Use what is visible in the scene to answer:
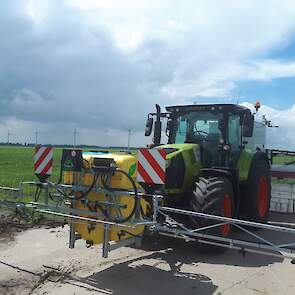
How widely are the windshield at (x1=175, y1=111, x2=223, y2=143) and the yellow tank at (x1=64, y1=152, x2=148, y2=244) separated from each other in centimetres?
252

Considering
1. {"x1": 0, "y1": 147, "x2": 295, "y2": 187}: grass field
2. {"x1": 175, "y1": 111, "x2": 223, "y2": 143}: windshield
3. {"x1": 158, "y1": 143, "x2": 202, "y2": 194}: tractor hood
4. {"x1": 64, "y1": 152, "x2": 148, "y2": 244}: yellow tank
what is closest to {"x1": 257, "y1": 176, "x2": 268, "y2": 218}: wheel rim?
{"x1": 175, "y1": 111, "x2": 223, "y2": 143}: windshield

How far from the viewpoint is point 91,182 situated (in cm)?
670

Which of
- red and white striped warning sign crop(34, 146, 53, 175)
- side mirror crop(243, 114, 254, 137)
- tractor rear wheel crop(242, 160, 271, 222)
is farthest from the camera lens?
tractor rear wheel crop(242, 160, 271, 222)

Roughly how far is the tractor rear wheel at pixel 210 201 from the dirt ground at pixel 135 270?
454mm

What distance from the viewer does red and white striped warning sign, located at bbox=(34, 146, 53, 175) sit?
7.23m

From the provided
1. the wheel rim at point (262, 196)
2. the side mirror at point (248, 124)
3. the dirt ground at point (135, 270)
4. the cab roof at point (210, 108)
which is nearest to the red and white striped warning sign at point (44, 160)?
the dirt ground at point (135, 270)

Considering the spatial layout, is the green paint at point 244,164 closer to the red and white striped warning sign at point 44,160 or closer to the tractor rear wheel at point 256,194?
the tractor rear wheel at point 256,194

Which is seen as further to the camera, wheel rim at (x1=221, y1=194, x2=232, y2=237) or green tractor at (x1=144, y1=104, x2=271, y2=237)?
wheel rim at (x1=221, y1=194, x2=232, y2=237)

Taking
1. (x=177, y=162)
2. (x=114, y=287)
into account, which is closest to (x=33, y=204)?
(x=114, y=287)

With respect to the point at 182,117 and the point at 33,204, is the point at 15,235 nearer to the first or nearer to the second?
the point at 33,204

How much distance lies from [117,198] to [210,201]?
1.76 metres

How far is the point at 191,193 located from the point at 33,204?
2.59 m

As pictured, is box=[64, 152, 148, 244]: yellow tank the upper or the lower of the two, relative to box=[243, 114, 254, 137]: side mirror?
lower

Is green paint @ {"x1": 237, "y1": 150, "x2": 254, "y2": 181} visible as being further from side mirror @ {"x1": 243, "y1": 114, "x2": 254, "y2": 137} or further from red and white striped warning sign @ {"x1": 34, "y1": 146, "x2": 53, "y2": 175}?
red and white striped warning sign @ {"x1": 34, "y1": 146, "x2": 53, "y2": 175}
